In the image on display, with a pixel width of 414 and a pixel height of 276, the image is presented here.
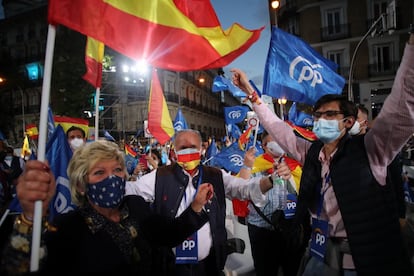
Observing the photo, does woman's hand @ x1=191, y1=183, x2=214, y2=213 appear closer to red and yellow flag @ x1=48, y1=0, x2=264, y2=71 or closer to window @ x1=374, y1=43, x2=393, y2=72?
red and yellow flag @ x1=48, y1=0, x2=264, y2=71

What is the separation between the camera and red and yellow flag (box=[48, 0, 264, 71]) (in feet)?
7.20

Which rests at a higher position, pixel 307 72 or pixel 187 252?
pixel 307 72

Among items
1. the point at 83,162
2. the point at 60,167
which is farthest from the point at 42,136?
the point at 60,167

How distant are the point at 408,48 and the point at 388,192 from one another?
1.01 metres

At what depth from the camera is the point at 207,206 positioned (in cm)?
291

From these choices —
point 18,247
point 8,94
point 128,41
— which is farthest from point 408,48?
point 8,94

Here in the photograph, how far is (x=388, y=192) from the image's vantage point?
90.9 inches

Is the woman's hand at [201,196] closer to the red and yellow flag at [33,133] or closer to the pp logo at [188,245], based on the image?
the pp logo at [188,245]

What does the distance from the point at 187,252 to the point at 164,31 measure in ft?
6.16

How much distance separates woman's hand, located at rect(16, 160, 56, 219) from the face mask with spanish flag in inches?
61.5

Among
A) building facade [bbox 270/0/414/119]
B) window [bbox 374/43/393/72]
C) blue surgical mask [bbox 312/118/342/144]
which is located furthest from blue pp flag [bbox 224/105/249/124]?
window [bbox 374/43/393/72]

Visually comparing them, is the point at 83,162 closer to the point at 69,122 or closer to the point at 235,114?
the point at 69,122

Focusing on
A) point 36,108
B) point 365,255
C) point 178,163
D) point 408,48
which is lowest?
point 365,255

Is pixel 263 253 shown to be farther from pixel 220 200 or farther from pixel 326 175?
pixel 326 175
